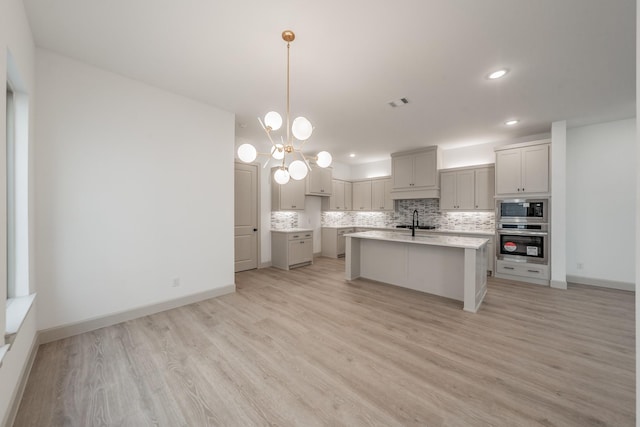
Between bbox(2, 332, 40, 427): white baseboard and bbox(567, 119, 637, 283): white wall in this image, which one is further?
bbox(567, 119, 637, 283): white wall

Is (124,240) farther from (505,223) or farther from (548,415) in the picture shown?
(505,223)

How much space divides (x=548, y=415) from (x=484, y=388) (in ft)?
1.12

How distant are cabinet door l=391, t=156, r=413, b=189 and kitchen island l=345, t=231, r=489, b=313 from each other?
227 cm

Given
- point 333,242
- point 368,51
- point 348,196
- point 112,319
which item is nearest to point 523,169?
point 368,51

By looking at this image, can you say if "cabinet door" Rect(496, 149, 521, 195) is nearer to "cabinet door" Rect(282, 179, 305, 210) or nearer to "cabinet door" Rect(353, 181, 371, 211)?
"cabinet door" Rect(353, 181, 371, 211)

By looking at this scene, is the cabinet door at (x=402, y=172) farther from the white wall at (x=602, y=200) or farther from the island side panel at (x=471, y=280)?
the island side panel at (x=471, y=280)

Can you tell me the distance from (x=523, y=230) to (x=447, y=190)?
1625mm

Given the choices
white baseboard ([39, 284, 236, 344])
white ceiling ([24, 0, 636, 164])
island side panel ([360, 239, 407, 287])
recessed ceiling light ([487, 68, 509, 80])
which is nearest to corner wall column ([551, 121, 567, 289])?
white ceiling ([24, 0, 636, 164])

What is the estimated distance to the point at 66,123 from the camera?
8.06 ft

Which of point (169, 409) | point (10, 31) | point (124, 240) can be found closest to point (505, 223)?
point (169, 409)

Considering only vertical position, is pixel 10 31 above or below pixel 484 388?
above

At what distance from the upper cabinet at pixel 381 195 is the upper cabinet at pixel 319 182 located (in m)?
1.29

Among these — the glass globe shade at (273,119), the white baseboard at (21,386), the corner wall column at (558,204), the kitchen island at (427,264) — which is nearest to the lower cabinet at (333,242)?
the kitchen island at (427,264)

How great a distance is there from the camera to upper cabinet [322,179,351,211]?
705 centimetres
